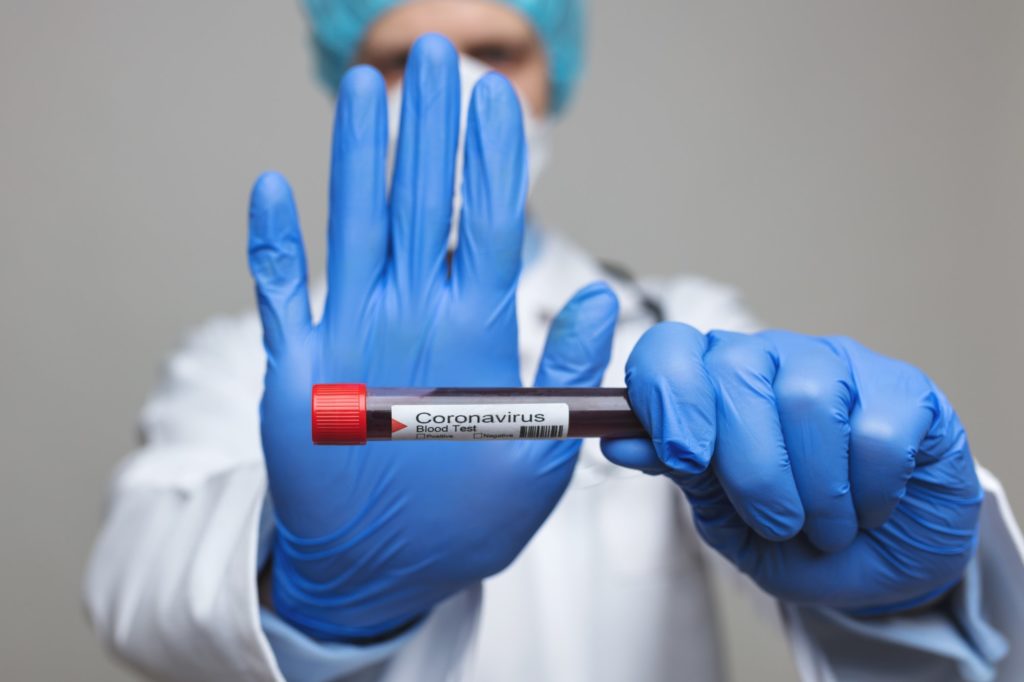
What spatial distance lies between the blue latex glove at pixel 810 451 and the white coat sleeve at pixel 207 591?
0.97 ft

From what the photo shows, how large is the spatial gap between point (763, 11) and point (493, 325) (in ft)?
4.22

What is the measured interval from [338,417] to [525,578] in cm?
50

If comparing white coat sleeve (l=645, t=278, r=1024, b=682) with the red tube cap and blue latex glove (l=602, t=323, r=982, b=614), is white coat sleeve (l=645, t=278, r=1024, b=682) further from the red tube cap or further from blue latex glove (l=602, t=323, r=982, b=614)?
the red tube cap

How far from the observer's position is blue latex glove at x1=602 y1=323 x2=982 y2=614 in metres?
0.66

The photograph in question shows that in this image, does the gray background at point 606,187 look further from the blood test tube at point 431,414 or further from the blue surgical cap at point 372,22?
the blood test tube at point 431,414

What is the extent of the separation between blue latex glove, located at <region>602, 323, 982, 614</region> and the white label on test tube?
0.07 metres

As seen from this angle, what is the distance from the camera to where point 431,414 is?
0.62 meters

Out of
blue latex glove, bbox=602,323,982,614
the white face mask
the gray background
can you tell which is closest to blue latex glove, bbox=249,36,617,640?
blue latex glove, bbox=602,323,982,614

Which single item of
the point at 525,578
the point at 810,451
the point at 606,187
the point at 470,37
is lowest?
the point at 525,578

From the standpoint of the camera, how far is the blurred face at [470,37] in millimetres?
1225

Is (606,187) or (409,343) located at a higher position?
(606,187)

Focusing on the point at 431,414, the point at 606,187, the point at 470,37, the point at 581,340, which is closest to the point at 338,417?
the point at 431,414

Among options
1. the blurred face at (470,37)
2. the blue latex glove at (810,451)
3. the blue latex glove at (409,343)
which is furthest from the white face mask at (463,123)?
the blue latex glove at (810,451)

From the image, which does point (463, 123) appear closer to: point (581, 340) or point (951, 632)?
point (581, 340)
